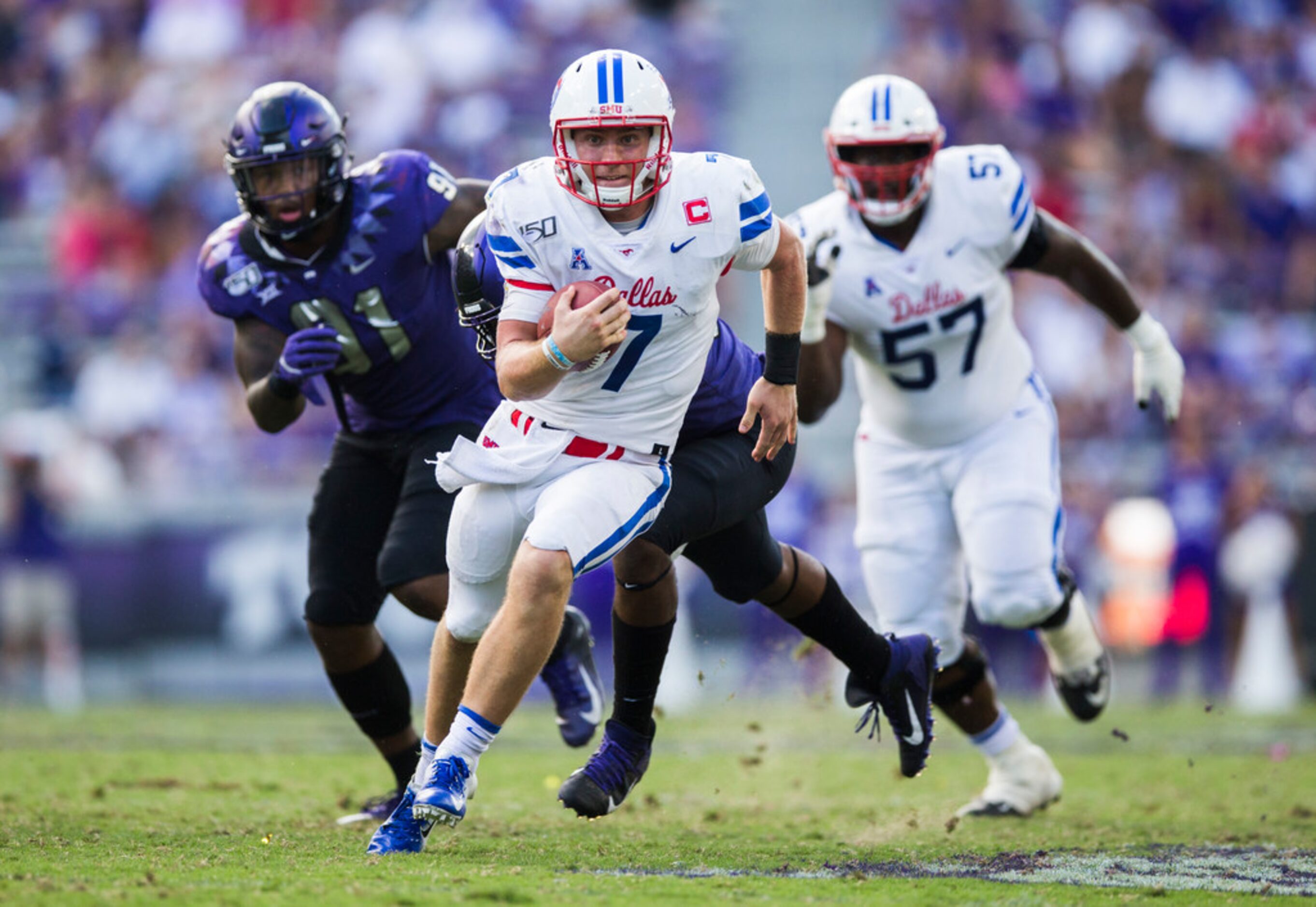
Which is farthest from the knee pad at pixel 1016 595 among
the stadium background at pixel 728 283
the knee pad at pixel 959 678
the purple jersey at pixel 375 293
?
the stadium background at pixel 728 283

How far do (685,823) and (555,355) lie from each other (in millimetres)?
2060

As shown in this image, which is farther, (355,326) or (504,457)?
(355,326)

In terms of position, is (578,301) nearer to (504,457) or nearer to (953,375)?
(504,457)

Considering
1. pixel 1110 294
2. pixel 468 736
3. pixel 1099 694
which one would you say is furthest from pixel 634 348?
pixel 1099 694

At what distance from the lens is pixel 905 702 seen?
5.02 m

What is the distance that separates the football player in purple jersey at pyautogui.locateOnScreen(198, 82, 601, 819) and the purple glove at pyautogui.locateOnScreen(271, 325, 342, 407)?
0.11m

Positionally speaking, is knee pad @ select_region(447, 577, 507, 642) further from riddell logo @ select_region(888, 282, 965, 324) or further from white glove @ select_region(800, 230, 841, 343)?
riddell logo @ select_region(888, 282, 965, 324)

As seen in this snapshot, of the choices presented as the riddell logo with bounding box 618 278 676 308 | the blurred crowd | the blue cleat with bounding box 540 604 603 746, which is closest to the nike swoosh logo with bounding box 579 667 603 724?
the blue cleat with bounding box 540 604 603 746

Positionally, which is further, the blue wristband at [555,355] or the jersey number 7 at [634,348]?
the jersey number 7 at [634,348]

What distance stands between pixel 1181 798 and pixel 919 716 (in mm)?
1679

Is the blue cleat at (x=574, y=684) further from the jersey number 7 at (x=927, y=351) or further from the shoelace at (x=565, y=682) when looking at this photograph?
the jersey number 7 at (x=927, y=351)

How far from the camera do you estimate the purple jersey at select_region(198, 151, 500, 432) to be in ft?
17.0

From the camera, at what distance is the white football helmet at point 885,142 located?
18.1 feet

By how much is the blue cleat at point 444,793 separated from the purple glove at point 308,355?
4.32ft
